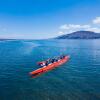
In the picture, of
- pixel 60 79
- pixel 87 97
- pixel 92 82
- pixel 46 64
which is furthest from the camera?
pixel 46 64

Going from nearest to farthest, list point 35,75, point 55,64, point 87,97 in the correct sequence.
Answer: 1. point 87,97
2. point 35,75
3. point 55,64

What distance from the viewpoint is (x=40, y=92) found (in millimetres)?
31312

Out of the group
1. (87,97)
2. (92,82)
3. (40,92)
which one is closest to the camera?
(87,97)

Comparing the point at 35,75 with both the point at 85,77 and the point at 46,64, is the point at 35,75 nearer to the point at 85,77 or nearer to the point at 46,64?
the point at 46,64

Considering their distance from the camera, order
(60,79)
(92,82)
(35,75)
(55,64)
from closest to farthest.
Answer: (92,82), (60,79), (35,75), (55,64)

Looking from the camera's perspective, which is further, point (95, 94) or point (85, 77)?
point (85, 77)

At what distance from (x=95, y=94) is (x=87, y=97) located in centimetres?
208

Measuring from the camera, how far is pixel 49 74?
142 feet

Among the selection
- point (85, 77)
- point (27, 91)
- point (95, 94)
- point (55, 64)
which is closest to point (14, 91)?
point (27, 91)

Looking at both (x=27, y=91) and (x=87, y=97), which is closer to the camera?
(x=87, y=97)

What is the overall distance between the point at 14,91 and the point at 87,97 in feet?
43.7

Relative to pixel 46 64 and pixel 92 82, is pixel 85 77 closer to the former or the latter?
pixel 92 82

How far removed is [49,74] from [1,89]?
45.8ft

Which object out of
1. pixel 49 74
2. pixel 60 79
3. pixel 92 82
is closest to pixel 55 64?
pixel 49 74
